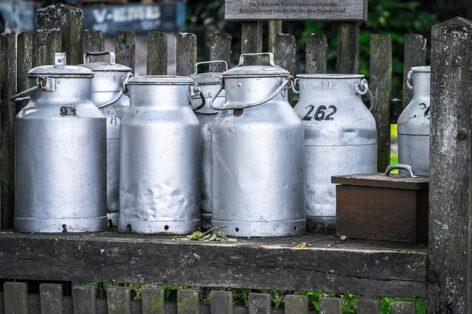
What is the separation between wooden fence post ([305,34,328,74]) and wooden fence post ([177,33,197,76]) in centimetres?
47

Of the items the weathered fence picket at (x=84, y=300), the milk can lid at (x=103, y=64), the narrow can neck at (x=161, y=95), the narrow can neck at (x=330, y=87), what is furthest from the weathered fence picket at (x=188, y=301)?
the milk can lid at (x=103, y=64)

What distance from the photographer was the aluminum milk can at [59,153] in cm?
395

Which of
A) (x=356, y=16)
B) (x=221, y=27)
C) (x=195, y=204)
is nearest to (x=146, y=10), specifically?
(x=221, y=27)

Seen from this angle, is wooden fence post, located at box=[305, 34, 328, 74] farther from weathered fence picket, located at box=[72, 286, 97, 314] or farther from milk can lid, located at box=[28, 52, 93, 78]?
weathered fence picket, located at box=[72, 286, 97, 314]

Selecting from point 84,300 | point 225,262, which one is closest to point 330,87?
point 225,262

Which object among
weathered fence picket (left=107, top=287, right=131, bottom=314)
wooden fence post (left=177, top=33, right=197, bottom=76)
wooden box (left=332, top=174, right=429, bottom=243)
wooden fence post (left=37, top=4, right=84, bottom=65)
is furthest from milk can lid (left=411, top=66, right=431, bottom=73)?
wooden fence post (left=37, top=4, right=84, bottom=65)

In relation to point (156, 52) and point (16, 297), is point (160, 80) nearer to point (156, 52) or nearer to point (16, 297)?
point (156, 52)

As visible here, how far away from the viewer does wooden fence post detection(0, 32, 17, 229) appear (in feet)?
14.4

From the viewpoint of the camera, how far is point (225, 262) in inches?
147

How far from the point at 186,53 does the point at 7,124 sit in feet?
2.62

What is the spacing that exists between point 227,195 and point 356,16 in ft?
3.88

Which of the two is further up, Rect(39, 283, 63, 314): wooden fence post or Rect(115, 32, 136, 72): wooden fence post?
Rect(115, 32, 136, 72): wooden fence post

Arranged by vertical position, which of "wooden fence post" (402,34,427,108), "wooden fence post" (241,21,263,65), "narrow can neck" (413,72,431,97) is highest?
"wooden fence post" (241,21,263,65)

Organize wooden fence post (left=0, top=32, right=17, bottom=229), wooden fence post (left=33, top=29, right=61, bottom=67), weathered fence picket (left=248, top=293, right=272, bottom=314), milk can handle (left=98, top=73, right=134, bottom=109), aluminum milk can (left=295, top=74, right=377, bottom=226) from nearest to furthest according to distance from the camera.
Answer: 1. weathered fence picket (left=248, top=293, right=272, bottom=314)
2. aluminum milk can (left=295, top=74, right=377, bottom=226)
3. milk can handle (left=98, top=73, right=134, bottom=109)
4. wooden fence post (left=0, top=32, right=17, bottom=229)
5. wooden fence post (left=33, top=29, right=61, bottom=67)
